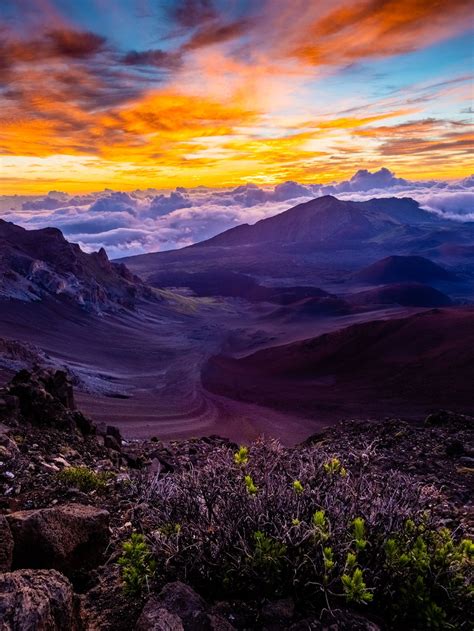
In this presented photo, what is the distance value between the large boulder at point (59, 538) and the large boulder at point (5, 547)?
261mm

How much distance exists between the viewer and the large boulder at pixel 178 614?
2.76 metres

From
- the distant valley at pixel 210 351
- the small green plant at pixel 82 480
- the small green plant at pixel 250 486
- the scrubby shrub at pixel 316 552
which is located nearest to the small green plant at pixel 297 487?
the scrubby shrub at pixel 316 552

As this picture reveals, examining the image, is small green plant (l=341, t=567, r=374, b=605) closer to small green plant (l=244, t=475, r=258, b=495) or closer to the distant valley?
small green plant (l=244, t=475, r=258, b=495)

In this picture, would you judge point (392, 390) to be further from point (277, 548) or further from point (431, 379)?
point (277, 548)

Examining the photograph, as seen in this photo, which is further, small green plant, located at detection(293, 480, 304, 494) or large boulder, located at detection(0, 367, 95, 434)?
large boulder, located at detection(0, 367, 95, 434)

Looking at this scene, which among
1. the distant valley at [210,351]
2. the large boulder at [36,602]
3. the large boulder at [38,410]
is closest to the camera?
the large boulder at [36,602]

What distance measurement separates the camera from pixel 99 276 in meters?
114

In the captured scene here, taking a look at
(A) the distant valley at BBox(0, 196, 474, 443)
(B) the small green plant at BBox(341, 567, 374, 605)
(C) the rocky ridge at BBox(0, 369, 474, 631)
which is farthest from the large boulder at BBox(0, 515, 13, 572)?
(A) the distant valley at BBox(0, 196, 474, 443)

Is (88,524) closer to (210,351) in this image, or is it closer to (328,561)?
(328,561)

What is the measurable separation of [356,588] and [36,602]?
185cm

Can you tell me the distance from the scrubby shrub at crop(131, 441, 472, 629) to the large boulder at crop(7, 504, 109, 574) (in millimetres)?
814

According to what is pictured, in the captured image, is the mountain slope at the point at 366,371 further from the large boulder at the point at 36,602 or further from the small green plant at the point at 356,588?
the large boulder at the point at 36,602

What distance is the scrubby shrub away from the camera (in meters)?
3.12

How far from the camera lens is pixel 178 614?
9.46 ft
